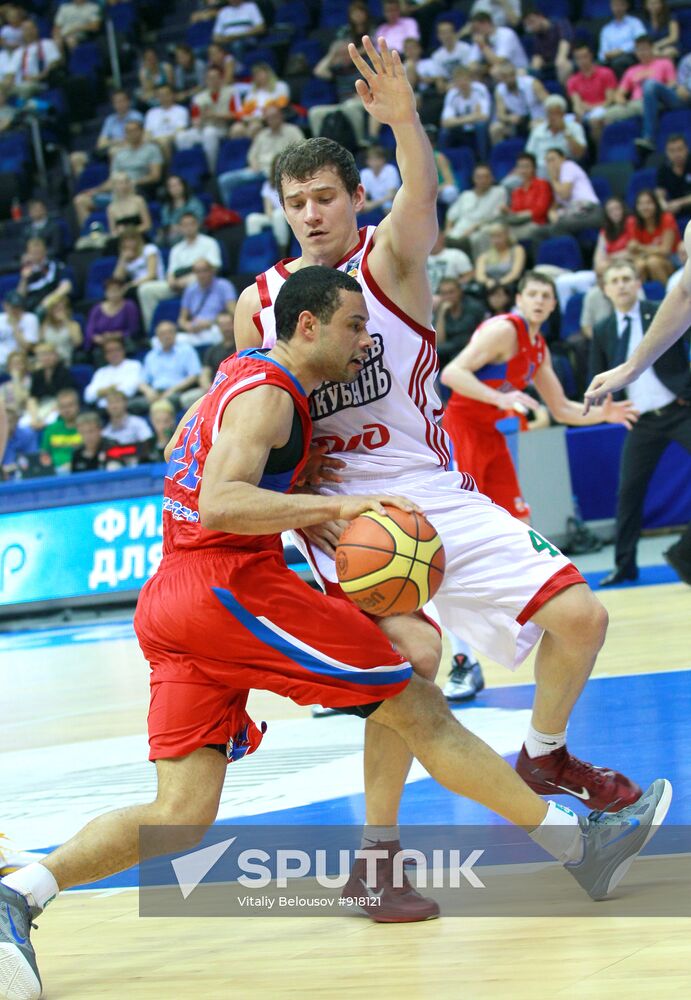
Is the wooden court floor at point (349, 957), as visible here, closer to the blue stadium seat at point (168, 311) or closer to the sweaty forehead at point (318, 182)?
the sweaty forehead at point (318, 182)

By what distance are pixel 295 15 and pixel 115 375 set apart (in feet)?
19.8

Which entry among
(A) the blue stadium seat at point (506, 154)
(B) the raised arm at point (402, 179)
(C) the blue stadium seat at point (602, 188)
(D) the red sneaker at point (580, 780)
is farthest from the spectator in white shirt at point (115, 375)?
(D) the red sneaker at point (580, 780)

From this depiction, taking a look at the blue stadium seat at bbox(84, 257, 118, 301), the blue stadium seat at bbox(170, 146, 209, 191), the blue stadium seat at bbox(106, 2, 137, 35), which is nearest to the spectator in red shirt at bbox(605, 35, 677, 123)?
the blue stadium seat at bbox(170, 146, 209, 191)

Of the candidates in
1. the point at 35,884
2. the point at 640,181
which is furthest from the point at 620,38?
the point at 35,884

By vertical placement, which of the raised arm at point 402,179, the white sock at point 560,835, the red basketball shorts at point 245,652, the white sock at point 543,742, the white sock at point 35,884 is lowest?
the white sock at point 560,835

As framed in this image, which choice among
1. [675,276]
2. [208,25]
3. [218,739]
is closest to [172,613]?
[218,739]

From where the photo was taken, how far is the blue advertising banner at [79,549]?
11.3 m

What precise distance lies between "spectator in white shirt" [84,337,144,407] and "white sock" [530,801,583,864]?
36.6ft

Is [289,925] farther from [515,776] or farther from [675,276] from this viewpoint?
[675,276]

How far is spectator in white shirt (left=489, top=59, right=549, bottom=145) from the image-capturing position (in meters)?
14.4

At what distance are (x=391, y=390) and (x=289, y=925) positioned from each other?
148 cm

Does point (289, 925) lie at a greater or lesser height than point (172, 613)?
lesser

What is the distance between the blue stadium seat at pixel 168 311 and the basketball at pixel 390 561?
12.0m

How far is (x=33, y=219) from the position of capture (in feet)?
57.4
